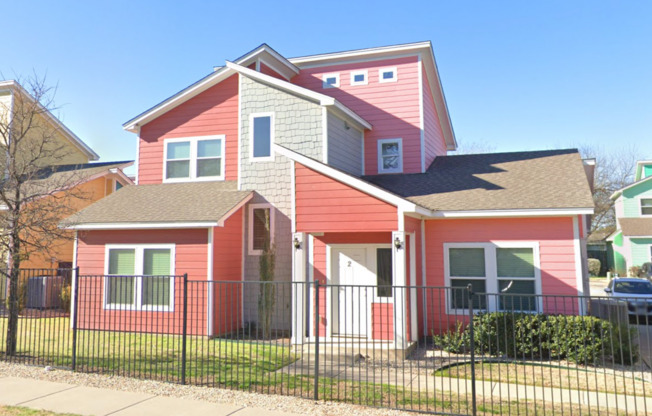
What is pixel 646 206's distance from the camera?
102ft

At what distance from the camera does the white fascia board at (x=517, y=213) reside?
11.2 m

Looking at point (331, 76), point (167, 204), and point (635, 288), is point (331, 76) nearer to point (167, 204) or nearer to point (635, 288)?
point (167, 204)

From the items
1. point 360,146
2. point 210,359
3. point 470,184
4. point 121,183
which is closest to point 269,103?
point 360,146

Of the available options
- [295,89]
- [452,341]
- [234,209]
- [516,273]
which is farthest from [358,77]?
[452,341]

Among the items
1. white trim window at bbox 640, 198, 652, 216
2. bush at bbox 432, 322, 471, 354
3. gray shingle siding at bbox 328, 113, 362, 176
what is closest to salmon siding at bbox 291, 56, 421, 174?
gray shingle siding at bbox 328, 113, 362, 176

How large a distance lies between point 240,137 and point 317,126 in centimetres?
262

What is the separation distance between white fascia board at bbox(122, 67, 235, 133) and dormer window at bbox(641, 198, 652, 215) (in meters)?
29.4

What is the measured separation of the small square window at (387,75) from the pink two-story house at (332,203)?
4cm

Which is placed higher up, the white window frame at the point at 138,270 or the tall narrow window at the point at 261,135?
the tall narrow window at the point at 261,135

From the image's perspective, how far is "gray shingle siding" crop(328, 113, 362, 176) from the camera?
14.4m

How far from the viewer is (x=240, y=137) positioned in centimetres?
1490

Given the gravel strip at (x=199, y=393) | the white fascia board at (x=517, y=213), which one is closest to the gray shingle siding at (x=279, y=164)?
the white fascia board at (x=517, y=213)

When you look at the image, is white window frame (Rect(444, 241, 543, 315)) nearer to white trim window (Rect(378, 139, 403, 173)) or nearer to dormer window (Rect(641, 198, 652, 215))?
white trim window (Rect(378, 139, 403, 173))

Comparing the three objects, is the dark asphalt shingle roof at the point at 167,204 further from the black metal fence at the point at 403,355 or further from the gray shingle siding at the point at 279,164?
the black metal fence at the point at 403,355
